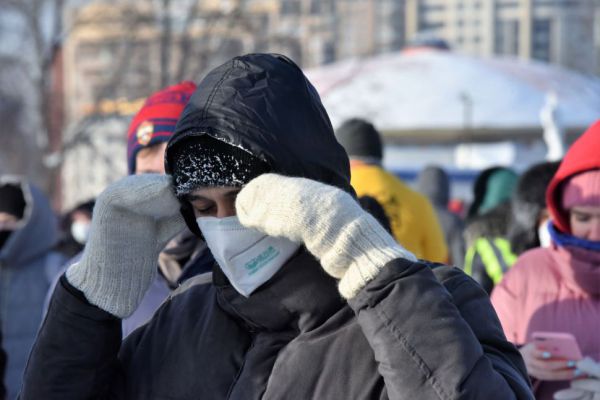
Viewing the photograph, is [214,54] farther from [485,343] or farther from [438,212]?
[485,343]

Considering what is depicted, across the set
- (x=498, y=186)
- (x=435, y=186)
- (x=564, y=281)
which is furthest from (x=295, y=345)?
(x=435, y=186)

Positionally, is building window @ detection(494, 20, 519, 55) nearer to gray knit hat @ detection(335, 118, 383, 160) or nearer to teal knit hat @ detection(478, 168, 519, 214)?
teal knit hat @ detection(478, 168, 519, 214)

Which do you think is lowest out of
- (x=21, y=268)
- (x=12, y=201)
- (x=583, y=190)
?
(x=21, y=268)

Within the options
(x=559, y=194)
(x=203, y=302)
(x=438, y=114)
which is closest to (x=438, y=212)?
(x=559, y=194)

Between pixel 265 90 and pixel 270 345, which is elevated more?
pixel 265 90

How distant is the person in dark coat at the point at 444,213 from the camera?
7.38 meters

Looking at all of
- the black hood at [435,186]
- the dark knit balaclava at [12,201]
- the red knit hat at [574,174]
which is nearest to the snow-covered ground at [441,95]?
the black hood at [435,186]

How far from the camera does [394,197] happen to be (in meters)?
5.00

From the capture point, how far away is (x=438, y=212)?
26.1 ft

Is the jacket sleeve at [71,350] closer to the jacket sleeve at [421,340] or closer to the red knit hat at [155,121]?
the jacket sleeve at [421,340]

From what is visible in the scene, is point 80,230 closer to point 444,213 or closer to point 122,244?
point 444,213

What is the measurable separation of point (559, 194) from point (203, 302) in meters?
1.64

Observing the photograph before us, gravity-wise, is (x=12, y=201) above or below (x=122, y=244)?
below

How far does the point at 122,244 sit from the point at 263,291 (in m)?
0.34
